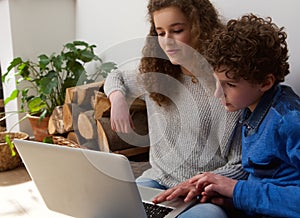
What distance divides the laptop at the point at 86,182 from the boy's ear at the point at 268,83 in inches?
14.7

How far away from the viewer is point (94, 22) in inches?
98.4

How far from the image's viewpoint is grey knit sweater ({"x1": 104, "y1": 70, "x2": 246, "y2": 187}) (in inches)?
51.3

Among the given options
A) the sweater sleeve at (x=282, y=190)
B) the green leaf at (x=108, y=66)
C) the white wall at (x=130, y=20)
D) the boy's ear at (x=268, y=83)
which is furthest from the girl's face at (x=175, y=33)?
the green leaf at (x=108, y=66)

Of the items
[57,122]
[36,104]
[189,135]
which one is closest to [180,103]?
[189,135]

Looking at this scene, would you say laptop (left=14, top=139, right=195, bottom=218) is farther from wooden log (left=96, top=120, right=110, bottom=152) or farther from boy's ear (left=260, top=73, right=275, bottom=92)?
wooden log (left=96, top=120, right=110, bottom=152)

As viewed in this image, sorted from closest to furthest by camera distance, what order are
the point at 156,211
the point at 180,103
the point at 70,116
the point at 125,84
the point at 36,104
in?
the point at 156,211 → the point at 180,103 → the point at 125,84 → the point at 70,116 → the point at 36,104

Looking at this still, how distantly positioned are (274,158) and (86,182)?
1.57 feet

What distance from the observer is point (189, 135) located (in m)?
1.37

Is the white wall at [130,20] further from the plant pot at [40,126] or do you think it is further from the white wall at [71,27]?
the plant pot at [40,126]

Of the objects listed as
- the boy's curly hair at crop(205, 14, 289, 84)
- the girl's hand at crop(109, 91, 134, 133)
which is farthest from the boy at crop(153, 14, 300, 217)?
the girl's hand at crop(109, 91, 134, 133)

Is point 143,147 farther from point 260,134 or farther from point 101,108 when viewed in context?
point 260,134

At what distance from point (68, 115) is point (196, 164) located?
958 millimetres

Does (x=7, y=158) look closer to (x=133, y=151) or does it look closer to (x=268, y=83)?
(x=133, y=151)

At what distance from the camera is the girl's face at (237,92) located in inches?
41.2
